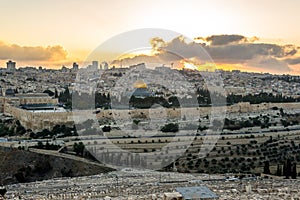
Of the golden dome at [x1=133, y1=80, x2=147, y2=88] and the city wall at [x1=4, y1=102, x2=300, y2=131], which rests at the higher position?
the golden dome at [x1=133, y1=80, x2=147, y2=88]

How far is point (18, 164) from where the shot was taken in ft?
60.7

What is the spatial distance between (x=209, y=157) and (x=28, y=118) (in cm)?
1392

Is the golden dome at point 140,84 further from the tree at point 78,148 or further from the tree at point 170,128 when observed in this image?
the tree at point 78,148

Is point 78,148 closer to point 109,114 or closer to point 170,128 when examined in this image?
point 170,128

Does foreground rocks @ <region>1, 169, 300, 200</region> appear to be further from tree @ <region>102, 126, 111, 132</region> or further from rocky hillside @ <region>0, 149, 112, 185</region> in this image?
tree @ <region>102, 126, 111, 132</region>

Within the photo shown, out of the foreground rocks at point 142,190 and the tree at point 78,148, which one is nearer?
the foreground rocks at point 142,190

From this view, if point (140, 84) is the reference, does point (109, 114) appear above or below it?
below

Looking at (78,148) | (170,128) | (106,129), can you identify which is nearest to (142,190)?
(78,148)

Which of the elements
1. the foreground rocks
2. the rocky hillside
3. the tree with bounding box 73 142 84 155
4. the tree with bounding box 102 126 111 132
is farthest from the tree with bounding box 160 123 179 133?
the foreground rocks

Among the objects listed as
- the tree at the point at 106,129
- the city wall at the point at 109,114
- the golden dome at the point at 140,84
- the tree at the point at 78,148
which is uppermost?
the golden dome at the point at 140,84

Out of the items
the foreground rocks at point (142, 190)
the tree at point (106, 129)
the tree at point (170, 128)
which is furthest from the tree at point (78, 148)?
the tree at point (170, 128)

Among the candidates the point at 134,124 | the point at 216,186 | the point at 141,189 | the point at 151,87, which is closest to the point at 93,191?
the point at 141,189

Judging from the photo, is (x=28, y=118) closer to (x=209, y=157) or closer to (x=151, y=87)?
(x=209, y=157)

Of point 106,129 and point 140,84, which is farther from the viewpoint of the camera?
point 140,84
